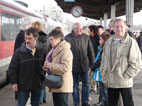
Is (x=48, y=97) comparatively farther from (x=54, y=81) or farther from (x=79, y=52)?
(x=54, y=81)

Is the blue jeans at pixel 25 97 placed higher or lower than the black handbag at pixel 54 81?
lower

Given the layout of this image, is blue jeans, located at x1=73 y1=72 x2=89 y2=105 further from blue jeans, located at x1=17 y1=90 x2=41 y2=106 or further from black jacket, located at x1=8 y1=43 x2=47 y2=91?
black jacket, located at x1=8 y1=43 x2=47 y2=91

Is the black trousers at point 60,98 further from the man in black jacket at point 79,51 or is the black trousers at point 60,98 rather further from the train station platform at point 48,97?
the train station platform at point 48,97

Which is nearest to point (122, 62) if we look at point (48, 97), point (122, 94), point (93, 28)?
point (122, 94)

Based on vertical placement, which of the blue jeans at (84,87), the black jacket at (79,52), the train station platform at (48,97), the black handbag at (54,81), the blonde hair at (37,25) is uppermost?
the blonde hair at (37,25)

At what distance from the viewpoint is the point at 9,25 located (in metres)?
7.59

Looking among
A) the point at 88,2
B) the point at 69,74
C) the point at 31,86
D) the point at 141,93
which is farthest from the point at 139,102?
the point at 88,2

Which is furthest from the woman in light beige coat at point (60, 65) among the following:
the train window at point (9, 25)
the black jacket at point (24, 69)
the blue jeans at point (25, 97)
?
the train window at point (9, 25)

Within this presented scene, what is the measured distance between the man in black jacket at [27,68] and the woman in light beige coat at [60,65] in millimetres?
231

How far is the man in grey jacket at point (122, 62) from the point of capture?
3.28 meters

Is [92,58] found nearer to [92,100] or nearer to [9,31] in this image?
[92,100]

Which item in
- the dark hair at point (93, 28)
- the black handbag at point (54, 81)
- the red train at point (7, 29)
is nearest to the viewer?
the black handbag at point (54, 81)

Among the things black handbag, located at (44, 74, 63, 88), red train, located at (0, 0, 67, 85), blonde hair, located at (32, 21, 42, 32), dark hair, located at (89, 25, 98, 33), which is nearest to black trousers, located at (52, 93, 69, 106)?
black handbag, located at (44, 74, 63, 88)

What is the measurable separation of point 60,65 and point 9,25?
16.5 ft
